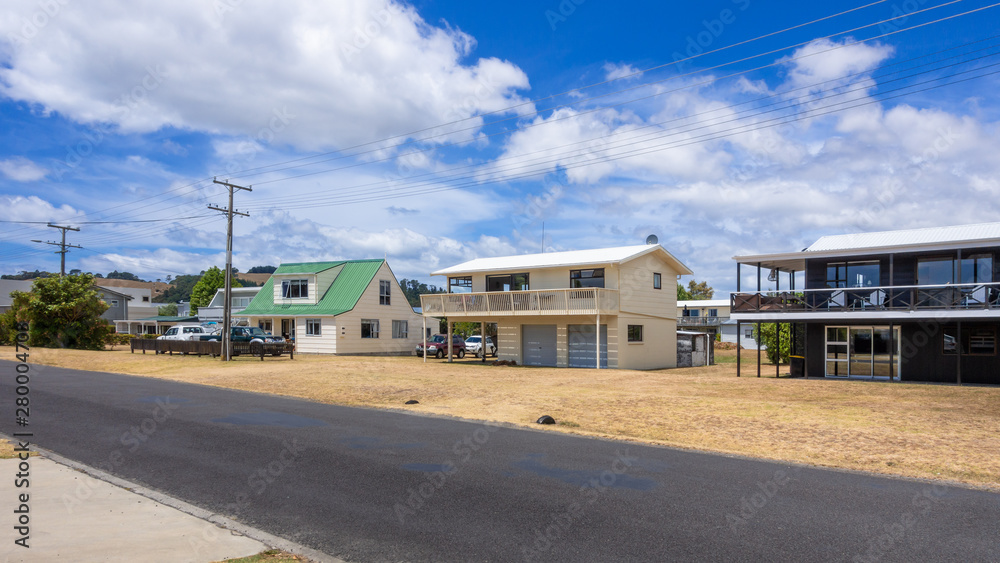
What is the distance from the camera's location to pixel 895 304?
22.5m

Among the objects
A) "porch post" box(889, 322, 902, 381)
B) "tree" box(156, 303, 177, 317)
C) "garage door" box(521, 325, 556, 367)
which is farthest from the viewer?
"tree" box(156, 303, 177, 317)

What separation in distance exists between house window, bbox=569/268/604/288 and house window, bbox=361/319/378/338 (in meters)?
16.5

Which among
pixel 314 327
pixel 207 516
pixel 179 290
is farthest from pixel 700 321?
pixel 179 290

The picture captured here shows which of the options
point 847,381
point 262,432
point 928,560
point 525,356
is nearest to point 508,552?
point 928,560

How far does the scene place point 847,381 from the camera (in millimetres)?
22281

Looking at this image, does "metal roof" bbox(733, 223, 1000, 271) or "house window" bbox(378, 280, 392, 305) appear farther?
"house window" bbox(378, 280, 392, 305)

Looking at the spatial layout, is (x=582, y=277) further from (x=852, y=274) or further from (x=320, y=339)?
(x=320, y=339)

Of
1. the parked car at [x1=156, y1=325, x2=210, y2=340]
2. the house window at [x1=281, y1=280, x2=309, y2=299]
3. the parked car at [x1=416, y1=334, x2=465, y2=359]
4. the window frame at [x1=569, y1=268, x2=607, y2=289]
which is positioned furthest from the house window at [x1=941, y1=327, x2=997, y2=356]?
the parked car at [x1=156, y1=325, x2=210, y2=340]

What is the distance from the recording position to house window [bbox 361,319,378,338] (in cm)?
4309

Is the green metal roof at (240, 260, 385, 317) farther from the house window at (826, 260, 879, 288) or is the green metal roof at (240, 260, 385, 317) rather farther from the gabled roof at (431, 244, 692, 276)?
the house window at (826, 260, 879, 288)

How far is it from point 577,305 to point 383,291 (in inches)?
735

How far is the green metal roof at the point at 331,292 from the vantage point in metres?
42.7

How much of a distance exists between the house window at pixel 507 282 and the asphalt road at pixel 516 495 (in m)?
22.5

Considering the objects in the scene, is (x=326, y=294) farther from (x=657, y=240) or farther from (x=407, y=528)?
(x=407, y=528)
